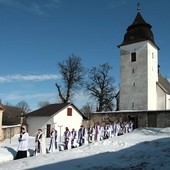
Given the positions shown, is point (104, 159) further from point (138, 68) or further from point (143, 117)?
point (138, 68)

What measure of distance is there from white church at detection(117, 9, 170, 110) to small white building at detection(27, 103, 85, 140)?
7639 millimetres

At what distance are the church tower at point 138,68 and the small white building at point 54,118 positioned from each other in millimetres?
7646

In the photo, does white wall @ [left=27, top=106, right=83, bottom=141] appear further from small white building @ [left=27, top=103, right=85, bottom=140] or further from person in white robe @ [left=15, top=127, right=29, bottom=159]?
person in white robe @ [left=15, top=127, right=29, bottom=159]

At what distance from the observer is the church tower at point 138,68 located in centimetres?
4406

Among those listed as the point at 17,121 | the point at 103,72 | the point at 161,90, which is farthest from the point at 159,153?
the point at 103,72

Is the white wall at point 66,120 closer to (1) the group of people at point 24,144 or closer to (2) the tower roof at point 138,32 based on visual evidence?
(2) the tower roof at point 138,32

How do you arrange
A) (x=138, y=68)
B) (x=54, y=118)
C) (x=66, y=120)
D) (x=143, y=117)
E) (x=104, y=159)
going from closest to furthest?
(x=104, y=159) < (x=143, y=117) < (x=54, y=118) < (x=66, y=120) < (x=138, y=68)

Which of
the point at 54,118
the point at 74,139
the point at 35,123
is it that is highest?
the point at 54,118

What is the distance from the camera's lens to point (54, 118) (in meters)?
38.5

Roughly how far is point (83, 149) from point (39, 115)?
21060 millimetres

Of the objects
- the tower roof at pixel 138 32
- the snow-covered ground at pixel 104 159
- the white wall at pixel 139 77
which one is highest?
the tower roof at pixel 138 32

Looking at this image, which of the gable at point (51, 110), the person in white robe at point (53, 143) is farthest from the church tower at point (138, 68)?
the person in white robe at point (53, 143)

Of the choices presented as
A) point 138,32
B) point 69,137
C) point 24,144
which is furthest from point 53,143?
point 138,32

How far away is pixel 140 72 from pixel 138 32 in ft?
17.4
